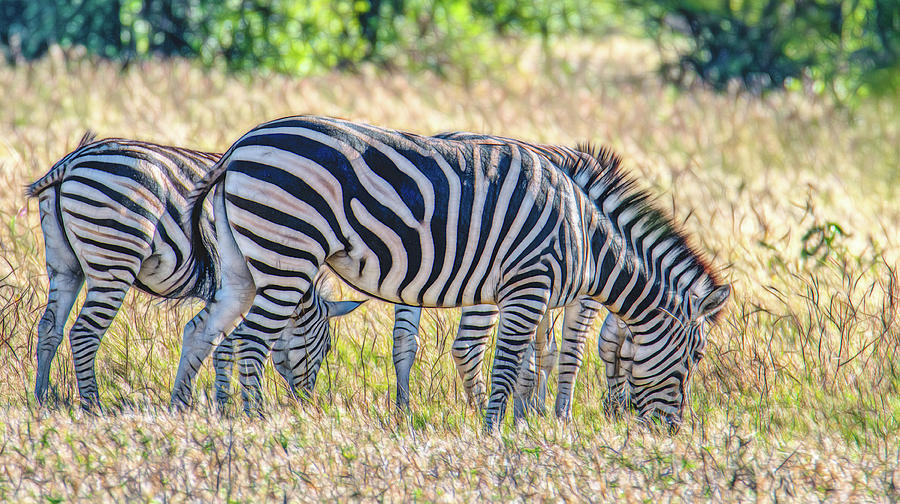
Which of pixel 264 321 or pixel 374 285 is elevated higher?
pixel 374 285

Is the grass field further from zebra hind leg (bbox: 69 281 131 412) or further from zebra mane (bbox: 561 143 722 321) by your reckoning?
zebra mane (bbox: 561 143 722 321)

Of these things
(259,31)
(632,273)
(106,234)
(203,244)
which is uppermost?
(259,31)

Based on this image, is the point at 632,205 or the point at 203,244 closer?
the point at 632,205

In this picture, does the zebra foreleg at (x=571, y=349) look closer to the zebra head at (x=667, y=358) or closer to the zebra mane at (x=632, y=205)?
the zebra head at (x=667, y=358)

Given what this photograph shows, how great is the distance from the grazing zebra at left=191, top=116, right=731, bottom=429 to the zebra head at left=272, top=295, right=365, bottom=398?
3 cm

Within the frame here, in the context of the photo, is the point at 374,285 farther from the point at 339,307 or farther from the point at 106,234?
the point at 106,234

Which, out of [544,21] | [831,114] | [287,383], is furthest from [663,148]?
[287,383]

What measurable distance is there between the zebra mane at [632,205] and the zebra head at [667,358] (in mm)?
192

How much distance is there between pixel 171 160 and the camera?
5.51 metres

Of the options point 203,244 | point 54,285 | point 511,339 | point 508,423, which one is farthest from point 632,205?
point 54,285

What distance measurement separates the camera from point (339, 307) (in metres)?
5.70

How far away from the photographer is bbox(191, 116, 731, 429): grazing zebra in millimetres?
4625

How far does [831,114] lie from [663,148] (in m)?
2.87

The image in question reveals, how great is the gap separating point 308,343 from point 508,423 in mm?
1181
